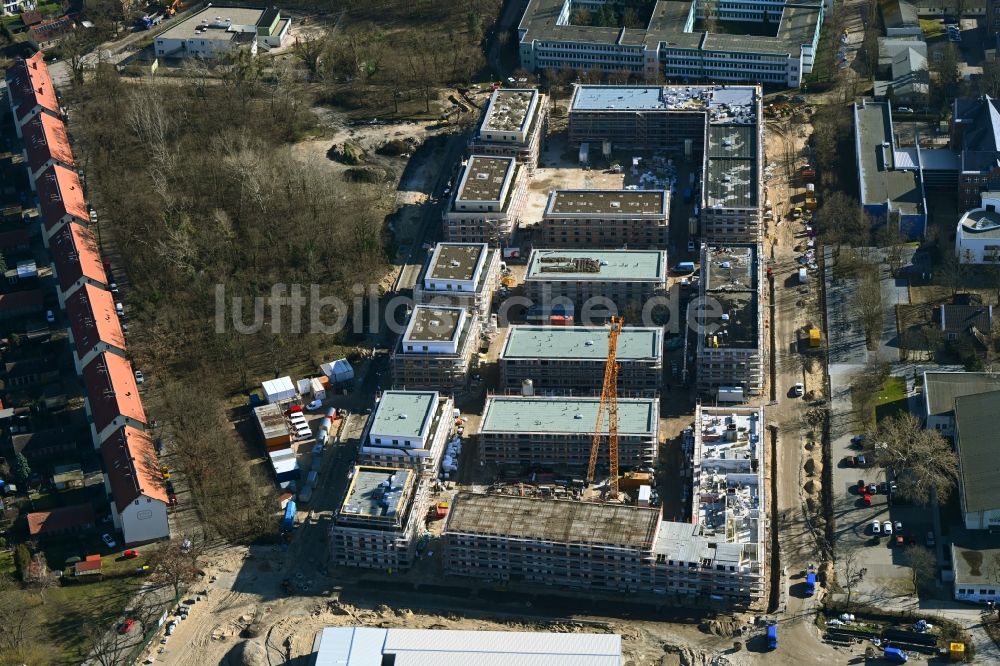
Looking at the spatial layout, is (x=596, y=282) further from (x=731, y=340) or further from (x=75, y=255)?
(x=75, y=255)

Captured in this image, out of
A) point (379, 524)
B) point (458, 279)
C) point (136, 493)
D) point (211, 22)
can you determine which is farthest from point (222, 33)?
point (379, 524)

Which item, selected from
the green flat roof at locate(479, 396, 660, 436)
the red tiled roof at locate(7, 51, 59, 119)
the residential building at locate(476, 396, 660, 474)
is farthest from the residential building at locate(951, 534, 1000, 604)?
the red tiled roof at locate(7, 51, 59, 119)

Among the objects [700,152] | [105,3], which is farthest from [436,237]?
[105,3]

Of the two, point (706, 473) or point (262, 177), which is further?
point (262, 177)

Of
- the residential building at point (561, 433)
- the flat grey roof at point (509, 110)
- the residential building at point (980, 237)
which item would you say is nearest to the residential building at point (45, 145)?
the flat grey roof at point (509, 110)

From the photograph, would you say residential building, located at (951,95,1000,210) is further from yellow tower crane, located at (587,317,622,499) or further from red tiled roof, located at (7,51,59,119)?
red tiled roof, located at (7,51,59,119)

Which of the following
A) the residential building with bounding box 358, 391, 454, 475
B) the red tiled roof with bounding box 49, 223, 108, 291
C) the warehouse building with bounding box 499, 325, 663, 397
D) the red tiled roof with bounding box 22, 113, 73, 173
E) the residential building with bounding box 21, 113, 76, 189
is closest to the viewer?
the residential building with bounding box 358, 391, 454, 475

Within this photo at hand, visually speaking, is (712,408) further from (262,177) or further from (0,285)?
(0,285)

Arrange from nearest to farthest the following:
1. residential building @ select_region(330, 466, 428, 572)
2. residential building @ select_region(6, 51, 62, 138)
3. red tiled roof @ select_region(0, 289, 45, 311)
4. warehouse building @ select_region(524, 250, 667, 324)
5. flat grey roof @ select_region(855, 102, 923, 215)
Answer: residential building @ select_region(330, 466, 428, 572), warehouse building @ select_region(524, 250, 667, 324), red tiled roof @ select_region(0, 289, 45, 311), flat grey roof @ select_region(855, 102, 923, 215), residential building @ select_region(6, 51, 62, 138)
